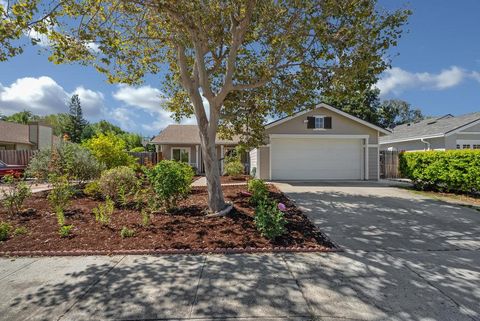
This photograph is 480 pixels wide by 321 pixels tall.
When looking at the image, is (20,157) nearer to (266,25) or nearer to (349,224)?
(266,25)

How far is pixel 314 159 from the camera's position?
1551cm

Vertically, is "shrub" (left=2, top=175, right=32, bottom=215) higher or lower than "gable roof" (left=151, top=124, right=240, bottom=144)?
lower

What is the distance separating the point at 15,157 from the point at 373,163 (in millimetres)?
24313

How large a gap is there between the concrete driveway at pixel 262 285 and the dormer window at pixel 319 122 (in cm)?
1065

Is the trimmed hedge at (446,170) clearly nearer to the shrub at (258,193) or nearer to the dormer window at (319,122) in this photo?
the dormer window at (319,122)

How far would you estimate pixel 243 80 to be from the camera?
28.4 feet

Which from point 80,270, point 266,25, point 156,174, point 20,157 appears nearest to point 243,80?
point 266,25

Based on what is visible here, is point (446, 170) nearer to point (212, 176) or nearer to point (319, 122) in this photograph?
point (319, 122)

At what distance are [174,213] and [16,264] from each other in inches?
127

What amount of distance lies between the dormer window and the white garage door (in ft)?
2.39

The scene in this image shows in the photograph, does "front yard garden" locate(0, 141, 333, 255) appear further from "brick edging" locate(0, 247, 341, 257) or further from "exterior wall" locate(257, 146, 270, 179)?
"exterior wall" locate(257, 146, 270, 179)

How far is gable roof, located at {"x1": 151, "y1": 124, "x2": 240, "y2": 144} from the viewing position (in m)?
21.1

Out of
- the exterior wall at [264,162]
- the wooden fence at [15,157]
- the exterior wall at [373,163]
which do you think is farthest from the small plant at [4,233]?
the wooden fence at [15,157]

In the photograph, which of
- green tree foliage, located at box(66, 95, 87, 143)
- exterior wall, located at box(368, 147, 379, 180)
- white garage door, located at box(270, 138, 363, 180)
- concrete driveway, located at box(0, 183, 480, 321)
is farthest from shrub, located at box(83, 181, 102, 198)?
green tree foliage, located at box(66, 95, 87, 143)
